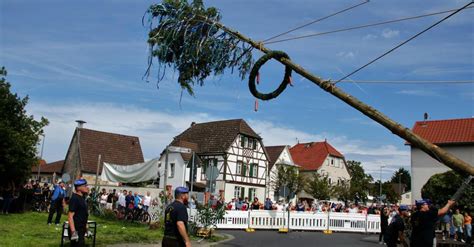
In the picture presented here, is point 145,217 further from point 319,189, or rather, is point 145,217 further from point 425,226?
point 319,189

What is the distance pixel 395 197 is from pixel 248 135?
5071cm

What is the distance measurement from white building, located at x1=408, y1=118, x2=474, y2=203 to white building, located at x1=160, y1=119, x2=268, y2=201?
15.7 meters

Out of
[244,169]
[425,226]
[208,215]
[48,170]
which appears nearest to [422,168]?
[244,169]

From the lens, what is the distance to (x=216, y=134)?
51375mm

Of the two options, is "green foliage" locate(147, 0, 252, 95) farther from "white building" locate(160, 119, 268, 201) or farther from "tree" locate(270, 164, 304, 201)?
"tree" locate(270, 164, 304, 201)

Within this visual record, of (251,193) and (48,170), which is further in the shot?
(48,170)

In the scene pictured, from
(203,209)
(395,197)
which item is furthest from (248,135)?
(395,197)

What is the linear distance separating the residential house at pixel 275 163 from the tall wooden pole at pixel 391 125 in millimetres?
44254

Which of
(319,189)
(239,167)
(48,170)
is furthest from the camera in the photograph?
(48,170)

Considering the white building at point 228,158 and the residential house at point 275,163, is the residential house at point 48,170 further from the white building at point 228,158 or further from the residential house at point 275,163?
the residential house at point 275,163

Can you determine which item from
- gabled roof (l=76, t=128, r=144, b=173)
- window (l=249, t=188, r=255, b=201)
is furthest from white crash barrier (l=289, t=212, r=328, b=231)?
gabled roof (l=76, t=128, r=144, b=173)

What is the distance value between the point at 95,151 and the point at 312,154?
31.7m

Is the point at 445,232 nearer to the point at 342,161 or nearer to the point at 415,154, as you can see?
the point at 415,154

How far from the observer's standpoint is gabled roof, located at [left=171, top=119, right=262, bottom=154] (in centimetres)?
4965
